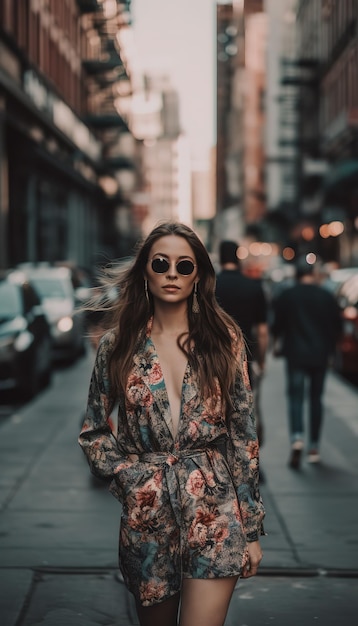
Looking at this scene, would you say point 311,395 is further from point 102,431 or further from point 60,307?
point 60,307

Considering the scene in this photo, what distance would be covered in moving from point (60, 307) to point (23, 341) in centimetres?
621

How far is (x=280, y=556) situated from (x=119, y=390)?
3353 millimetres

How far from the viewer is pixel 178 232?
376 cm

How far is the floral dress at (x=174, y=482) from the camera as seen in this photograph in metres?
3.52

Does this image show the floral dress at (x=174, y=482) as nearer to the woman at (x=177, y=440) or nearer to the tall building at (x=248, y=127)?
the woman at (x=177, y=440)

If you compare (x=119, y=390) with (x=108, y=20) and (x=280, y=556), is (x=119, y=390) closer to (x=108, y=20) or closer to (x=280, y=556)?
(x=280, y=556)

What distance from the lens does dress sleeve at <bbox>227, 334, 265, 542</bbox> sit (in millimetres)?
3629

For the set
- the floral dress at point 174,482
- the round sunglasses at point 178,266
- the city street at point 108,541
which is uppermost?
the round sunglasses at point 178,266

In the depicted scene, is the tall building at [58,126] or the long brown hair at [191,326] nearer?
the long brown hair at [191,326]

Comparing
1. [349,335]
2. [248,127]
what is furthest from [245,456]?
[248,127]

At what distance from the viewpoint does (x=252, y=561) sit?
11.8 feet

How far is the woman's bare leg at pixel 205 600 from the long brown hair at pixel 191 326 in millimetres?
562

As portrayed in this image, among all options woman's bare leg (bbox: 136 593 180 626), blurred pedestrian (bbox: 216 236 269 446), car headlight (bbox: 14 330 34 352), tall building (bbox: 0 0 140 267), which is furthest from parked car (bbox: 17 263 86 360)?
woman's bare leg (bbox: 136 593 180 626)

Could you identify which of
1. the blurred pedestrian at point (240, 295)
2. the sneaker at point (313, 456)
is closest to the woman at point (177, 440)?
the blurred pedestrian at point (240, 295)
